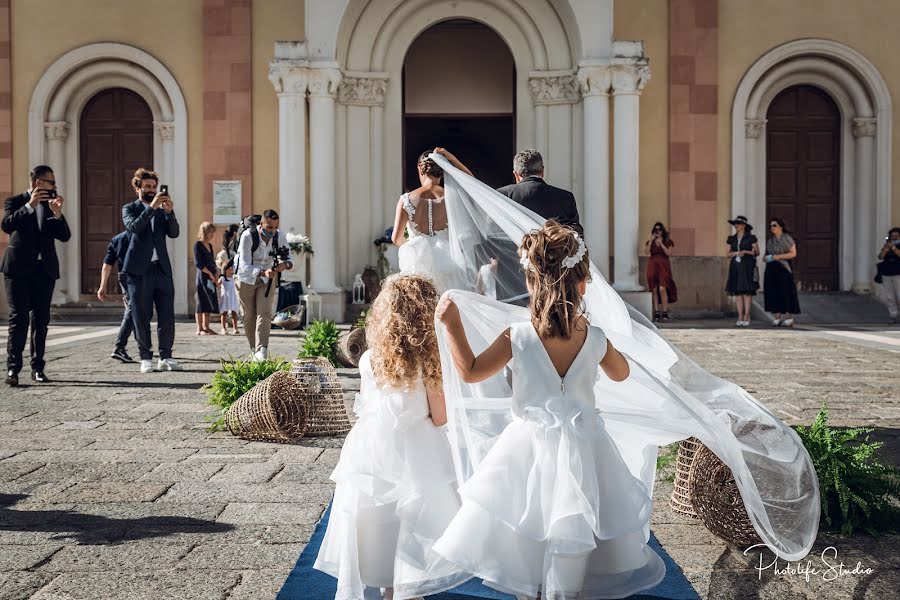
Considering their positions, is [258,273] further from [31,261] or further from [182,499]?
[182,499]

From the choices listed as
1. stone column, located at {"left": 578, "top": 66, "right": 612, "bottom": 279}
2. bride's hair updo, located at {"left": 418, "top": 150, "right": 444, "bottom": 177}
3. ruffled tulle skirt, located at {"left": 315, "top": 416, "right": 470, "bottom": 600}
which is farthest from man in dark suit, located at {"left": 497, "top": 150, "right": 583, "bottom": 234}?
stone column, located at {"left": 578, "top": 66, "right": 612, "bottom": 279}

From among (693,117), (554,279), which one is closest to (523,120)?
(693,117)

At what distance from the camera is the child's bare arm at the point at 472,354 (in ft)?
11.1

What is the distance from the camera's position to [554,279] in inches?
131

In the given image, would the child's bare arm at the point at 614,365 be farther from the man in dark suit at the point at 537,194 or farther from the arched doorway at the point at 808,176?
the arched doorway at the point at 808,176

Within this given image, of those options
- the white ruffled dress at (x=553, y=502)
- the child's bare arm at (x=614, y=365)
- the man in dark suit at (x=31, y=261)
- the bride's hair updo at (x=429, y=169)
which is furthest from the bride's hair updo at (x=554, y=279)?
the man in dark suit at (x=31, y=261)

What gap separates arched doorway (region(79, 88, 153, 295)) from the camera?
57.6 ft

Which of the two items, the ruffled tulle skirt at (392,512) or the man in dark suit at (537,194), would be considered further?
the man in dark suit at (537,194)

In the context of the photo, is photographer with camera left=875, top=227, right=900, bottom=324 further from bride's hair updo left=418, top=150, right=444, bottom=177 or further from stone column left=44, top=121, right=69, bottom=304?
stone column left=44, top=121, right=69, bottom=304

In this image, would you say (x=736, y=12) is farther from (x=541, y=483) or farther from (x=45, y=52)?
(x=541, y=483)

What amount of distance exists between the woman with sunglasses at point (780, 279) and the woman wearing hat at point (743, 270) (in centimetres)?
23

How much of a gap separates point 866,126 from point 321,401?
1373 centimetres

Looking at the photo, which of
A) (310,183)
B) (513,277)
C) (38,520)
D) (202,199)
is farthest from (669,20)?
(38,520)

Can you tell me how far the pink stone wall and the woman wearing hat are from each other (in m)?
1.43
